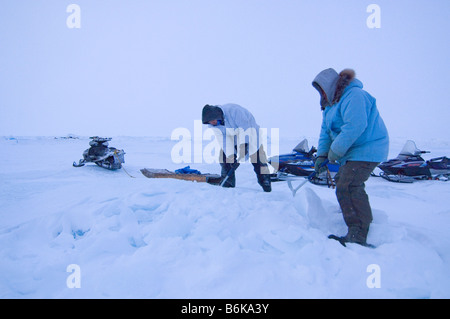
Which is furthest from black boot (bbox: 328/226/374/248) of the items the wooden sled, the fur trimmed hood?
the wooden sled

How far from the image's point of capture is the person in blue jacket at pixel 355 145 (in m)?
2.13

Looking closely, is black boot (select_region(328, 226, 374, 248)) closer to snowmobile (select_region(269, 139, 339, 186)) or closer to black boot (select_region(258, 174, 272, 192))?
black boot (select_region(258, 174, 272, 192))

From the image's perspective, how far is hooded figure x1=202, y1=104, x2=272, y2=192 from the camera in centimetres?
404

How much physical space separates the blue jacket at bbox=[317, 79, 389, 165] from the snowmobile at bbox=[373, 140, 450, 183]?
6.21 meters

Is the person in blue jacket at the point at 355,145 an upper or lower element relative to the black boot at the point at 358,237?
upper

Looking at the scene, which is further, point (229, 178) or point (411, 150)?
point (411, 150)

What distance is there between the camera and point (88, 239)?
6.90ft

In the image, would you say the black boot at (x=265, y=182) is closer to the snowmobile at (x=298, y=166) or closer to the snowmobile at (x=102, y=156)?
the snowmobile at (x=298, y=166)

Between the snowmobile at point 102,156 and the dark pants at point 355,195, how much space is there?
852cm

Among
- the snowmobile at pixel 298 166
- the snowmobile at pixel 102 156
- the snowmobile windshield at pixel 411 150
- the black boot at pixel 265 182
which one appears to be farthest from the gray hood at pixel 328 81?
the snowmobile at pixel 102 156

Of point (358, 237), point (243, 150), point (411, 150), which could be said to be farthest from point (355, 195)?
point (411, 150)

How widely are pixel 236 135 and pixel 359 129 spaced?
2346 millimetres

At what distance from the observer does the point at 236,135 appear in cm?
421

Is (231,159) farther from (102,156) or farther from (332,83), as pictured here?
(102,156)
